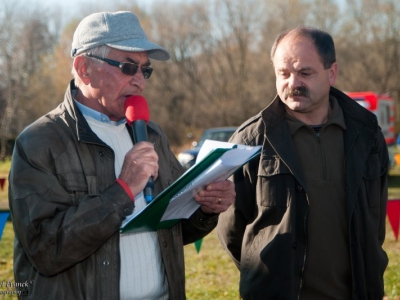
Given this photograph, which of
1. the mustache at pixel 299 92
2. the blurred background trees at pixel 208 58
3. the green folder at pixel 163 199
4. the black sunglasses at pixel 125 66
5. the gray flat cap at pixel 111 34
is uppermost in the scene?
the gray flat cap at pixel 111 34

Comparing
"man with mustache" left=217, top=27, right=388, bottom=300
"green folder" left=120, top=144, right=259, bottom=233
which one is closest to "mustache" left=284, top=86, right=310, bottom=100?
"man with mustache" left=217, top=27, right=388, bottom=300

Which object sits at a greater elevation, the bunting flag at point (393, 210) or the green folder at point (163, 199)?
the green folder at point (163, 199)

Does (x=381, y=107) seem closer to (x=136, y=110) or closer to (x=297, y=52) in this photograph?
(x=297, y=52)

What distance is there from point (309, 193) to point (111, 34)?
1.39 m

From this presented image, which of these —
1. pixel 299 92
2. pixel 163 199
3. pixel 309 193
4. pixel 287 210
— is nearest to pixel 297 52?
pixel 299 92

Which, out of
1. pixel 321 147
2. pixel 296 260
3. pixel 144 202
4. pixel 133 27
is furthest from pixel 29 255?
pixel 321 147

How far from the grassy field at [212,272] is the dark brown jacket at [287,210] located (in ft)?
10.4

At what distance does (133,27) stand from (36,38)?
46.4 m

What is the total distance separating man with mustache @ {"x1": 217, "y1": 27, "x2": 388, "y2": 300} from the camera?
11.0 feet

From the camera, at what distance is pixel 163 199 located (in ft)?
8.46

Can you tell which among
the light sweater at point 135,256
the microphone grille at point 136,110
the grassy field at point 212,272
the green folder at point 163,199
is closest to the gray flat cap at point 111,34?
the microphone grille at point 136,110

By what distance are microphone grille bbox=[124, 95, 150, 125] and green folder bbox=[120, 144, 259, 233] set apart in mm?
418

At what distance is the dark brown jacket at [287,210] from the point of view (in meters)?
3.34

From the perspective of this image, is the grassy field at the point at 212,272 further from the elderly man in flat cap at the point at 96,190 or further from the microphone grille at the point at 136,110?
the microphone grille at the point at 136,110
